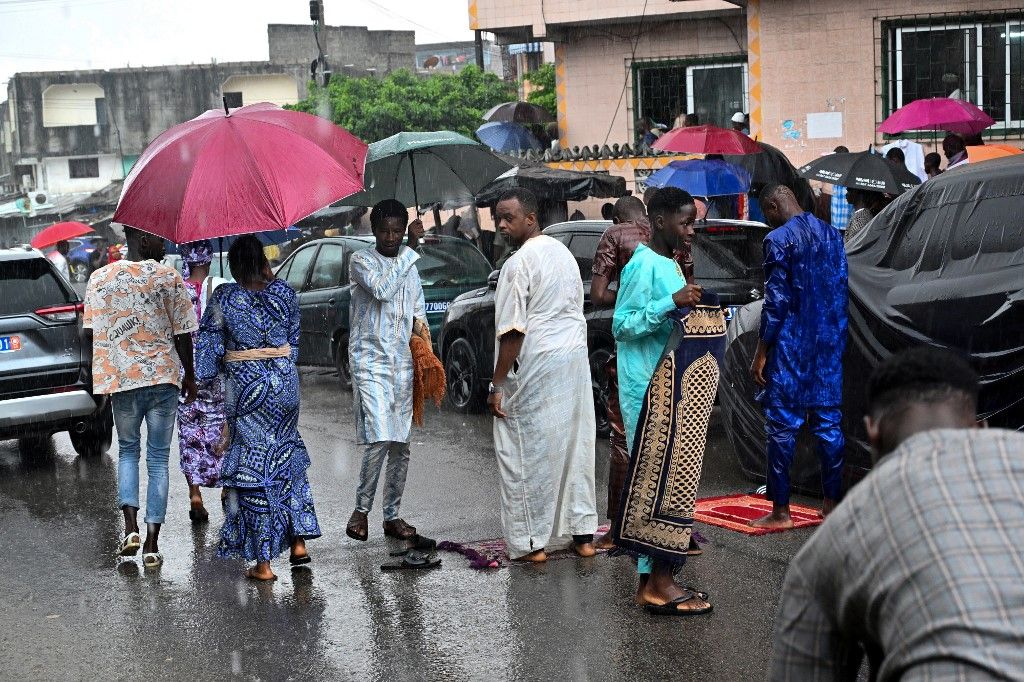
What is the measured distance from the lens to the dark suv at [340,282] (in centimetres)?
1329

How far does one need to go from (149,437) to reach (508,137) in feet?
45.6

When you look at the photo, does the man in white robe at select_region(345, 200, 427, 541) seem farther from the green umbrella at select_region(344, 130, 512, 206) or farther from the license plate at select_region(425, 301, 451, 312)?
the license plate at select_region(425, 301, 451, 312)

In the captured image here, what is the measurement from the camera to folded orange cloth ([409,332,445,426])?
7430mm

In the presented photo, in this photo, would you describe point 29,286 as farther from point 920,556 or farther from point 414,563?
point 920,556

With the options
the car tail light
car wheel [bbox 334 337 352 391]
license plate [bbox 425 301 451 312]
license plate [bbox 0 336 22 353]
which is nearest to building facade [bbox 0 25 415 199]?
car wheel [bbox 334 337 352 391]

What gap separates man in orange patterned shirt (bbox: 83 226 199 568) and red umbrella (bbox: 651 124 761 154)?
7030 millimetres

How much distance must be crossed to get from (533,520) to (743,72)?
14.6 metres

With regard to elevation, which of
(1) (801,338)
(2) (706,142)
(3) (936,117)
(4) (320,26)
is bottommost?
(1) (801,338)

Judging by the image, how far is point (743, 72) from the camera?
2008 cm

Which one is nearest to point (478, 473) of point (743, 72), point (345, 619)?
point (345, 619)

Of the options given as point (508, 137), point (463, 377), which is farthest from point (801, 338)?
point (508, 137)

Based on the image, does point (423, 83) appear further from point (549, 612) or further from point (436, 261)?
point (549, 612)

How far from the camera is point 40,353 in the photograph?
10273 millimetres

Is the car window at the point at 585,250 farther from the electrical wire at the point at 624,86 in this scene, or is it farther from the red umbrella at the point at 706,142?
the electrical wire at the point at 624,86
